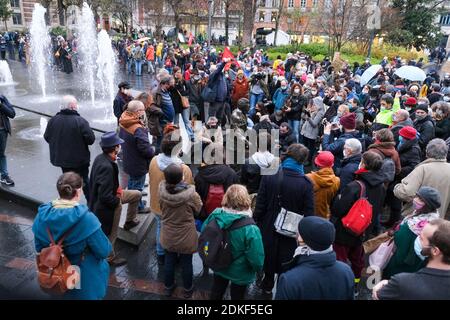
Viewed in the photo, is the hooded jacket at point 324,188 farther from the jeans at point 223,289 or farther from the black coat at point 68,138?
the black coat at point 68,138

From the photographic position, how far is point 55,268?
3041 mm

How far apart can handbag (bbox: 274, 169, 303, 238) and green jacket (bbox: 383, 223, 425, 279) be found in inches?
37.9

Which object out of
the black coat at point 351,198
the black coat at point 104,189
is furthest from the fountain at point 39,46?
the black coat at point 351,198

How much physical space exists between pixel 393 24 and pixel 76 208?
32.9 meters

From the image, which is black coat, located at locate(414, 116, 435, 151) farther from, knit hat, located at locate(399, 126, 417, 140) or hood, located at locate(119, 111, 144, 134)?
hood, located at locate(119, 111, 144, 134)

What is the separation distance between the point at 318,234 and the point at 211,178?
1.83 meters

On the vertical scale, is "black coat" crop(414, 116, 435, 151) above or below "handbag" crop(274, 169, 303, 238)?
above

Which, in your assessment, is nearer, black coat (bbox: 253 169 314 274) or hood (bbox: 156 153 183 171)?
black coat (bbox: 253 169 314 274)

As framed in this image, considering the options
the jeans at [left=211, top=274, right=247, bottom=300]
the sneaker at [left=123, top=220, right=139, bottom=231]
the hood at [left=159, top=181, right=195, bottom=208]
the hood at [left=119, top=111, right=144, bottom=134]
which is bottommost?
the sneaker at [left=123, top=220, right=139, bottom=231]

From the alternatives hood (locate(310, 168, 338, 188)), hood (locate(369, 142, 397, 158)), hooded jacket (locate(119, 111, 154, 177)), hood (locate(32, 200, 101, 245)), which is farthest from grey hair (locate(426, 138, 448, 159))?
hood (locate(32, 200, 101, 245))

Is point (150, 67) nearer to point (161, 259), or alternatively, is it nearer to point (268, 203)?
point (161, 259)

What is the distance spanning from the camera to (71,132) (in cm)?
534

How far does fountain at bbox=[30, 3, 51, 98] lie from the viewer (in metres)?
17.2

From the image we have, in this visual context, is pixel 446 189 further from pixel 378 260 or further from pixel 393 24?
pixel 393 24
